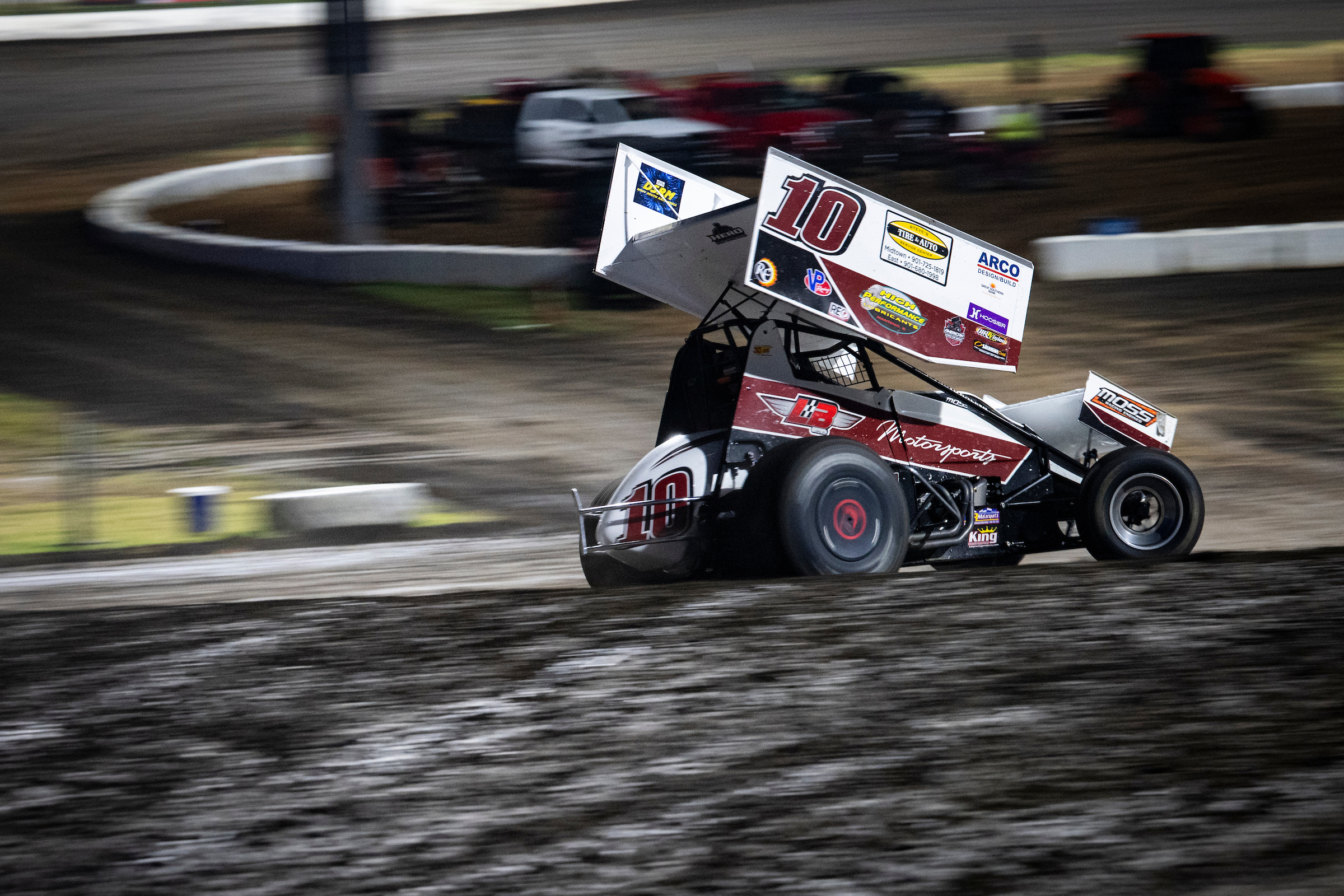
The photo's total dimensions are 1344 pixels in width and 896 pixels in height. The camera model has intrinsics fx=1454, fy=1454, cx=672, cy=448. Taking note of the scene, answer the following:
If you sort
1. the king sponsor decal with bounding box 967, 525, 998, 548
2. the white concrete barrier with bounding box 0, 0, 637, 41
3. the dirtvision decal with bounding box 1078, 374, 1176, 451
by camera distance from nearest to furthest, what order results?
the king sponsor decal with bounding box 967, 525, 998, 548
the dirtvision decal with bounding box 1078, 374, 1176, 451
the white concrete barrier with bounding box 0, 0, 637, 41

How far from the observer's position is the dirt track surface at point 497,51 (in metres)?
30.5

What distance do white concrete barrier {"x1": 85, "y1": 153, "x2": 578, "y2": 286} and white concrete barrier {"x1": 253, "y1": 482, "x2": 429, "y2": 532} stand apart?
708 centimetres

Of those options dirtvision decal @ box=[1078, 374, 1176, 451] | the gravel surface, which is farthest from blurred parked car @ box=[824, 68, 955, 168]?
the gravel surface

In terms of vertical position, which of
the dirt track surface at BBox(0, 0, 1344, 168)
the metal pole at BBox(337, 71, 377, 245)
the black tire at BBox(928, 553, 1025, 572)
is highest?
the dirt track surface at BBox(0, 0, 1344, 168)

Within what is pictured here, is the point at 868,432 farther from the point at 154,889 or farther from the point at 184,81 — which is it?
the point at 184,81

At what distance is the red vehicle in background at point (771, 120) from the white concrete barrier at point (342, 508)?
11.4 metres

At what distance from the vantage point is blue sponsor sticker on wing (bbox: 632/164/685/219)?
24.1 feet

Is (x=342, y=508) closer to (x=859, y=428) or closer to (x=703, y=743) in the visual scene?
(x=859, y=428)

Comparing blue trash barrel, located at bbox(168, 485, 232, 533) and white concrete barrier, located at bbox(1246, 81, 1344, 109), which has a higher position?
white concrete barrier, located at bbox(1246, 81, 1344, 109)

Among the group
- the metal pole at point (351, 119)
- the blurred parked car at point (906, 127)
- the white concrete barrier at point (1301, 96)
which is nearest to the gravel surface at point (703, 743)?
the metal pole at point (351, 119)

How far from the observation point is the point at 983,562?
24.6ft

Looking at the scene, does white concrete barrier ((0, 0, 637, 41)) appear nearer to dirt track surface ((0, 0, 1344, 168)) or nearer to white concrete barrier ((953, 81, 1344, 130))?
dirt track surface ((0, 0, 1344, 168))

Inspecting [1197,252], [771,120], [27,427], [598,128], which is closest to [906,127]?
[771,120]

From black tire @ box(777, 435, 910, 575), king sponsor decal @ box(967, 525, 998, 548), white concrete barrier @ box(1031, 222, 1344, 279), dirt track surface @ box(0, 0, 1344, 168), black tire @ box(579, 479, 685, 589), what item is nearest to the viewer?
black tire @ box(777, 435, 910, 575)
